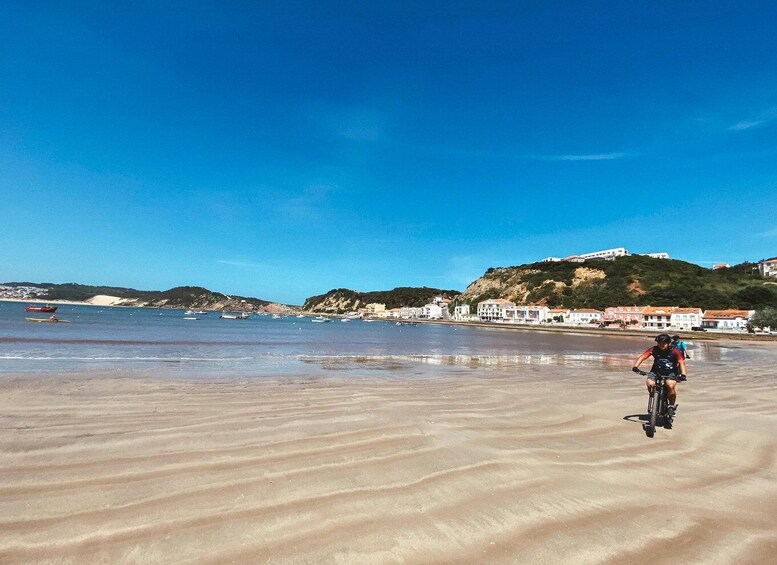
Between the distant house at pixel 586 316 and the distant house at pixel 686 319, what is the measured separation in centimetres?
1991

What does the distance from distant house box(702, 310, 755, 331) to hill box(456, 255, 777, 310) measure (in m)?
16.2

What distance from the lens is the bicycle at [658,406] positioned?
708cm

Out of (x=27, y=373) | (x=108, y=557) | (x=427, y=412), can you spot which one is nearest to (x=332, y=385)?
(x=427, y=412)

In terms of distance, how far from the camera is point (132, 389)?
34.0ft

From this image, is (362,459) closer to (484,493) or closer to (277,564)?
(484,493)

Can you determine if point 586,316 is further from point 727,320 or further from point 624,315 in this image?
point 727,320

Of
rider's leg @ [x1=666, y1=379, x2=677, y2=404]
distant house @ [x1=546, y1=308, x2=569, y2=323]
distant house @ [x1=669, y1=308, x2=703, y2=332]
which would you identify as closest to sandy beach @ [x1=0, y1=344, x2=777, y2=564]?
rider's leg @ [x1=666, y1=379, x2=677, y2=404]

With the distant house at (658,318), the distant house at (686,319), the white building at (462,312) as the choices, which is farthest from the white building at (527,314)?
the distant house at (686,319)

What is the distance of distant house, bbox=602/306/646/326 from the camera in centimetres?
11168

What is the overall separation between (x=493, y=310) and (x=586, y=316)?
38704 millimetres

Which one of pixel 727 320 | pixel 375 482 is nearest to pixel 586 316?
pixel 727 320

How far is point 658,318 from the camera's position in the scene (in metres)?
108

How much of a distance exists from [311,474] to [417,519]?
60.1 inches

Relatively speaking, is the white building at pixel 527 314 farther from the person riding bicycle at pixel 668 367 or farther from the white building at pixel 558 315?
the person riding bicycle at pixel 668 367
